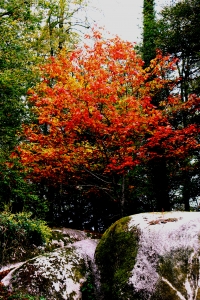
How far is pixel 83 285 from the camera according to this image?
21.5 feet

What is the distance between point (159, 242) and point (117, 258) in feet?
3.26

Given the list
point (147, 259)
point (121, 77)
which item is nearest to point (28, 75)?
point (121, 77)

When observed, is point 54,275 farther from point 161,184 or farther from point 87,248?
point 161,184

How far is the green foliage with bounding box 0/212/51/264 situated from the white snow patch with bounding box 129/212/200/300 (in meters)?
3.69

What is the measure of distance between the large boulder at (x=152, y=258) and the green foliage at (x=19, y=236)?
8.91ft

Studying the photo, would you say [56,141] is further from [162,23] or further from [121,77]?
[162,23]

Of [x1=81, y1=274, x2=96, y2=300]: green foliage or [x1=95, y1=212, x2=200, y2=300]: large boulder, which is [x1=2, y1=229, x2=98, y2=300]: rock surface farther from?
[x1=95, y1=212, x2=200, y2=300]: large boulder

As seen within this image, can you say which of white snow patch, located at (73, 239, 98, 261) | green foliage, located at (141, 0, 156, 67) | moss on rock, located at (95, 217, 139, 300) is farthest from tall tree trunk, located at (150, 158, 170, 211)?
moss on rock, located at (95, 217, 139, 300)

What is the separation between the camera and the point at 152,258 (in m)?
5.68

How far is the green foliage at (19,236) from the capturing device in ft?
26.2

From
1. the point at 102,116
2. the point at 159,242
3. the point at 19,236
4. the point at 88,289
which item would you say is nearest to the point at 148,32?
the point at 102,116

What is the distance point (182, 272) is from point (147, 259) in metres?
0.70

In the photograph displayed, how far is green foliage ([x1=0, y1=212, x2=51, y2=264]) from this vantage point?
314 inches

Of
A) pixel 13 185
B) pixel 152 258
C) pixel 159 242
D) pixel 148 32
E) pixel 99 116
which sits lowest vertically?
pixel 152 258
